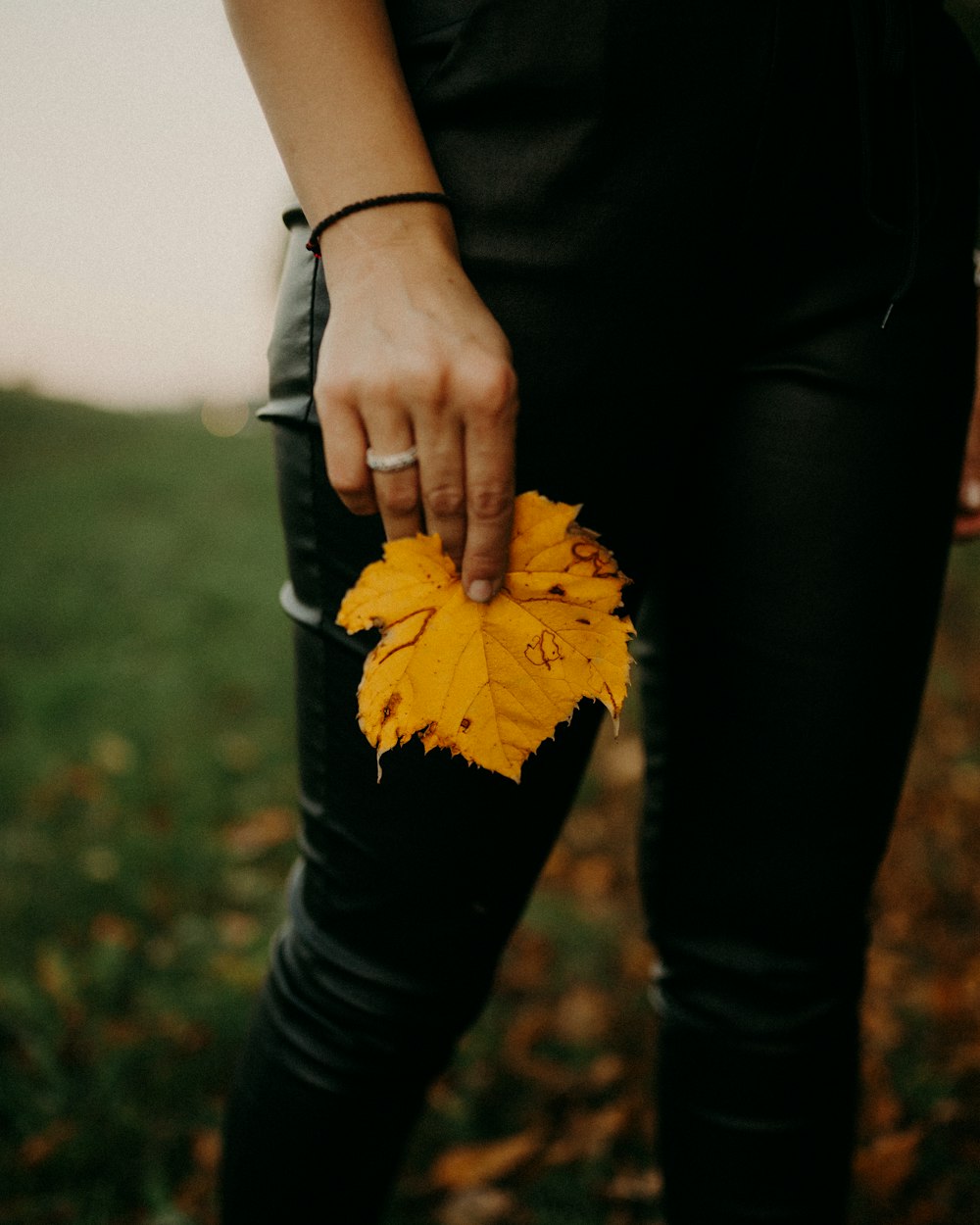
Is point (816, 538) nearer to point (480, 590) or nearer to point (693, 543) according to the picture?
point (693, 543)

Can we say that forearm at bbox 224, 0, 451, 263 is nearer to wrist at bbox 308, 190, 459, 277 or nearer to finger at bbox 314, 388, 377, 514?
wrist at bbox 308, 190, 459, 277

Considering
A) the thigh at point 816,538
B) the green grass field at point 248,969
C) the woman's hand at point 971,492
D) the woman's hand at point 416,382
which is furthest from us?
the green grass field at point 248,969

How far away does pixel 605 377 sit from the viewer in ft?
1.90

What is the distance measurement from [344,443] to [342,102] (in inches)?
8.1

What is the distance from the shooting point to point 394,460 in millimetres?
533

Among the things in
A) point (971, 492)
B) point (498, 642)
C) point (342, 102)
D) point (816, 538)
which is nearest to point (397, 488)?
point (498, 642)

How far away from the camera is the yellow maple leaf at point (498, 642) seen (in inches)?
22.6

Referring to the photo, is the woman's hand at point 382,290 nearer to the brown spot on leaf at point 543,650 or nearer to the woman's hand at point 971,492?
the brown spot on leaf at point 543,650

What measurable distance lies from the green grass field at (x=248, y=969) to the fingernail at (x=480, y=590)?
1.02 m

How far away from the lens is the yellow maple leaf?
1.88ft

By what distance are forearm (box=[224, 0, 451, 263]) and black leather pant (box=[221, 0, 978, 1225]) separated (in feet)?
0.12

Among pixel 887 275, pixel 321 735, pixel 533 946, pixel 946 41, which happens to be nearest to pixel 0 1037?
pixel 533 946

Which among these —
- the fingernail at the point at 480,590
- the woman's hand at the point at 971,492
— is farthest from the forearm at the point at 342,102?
the woman's hand at the point at 971,492

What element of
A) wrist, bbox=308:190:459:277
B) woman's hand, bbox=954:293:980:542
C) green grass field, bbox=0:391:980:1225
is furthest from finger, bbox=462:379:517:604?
green grass field, bbox=0:391:980:1225
